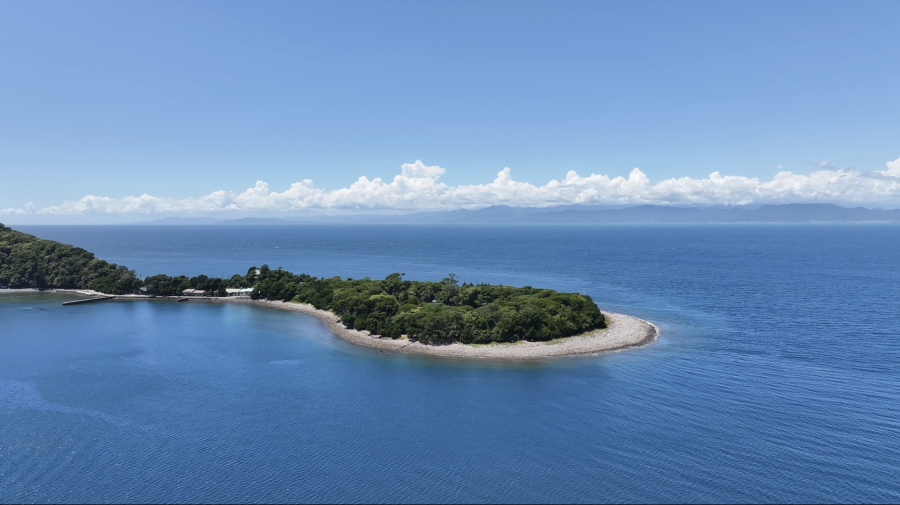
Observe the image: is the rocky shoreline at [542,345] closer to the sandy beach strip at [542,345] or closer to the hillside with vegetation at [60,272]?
the sandy beach strip at [542,345]

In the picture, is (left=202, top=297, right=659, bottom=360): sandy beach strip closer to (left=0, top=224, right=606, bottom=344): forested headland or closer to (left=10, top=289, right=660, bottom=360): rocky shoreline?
(left=10, top=289, right=660, bottom=360): rocky shoreline

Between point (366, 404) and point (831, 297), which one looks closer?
point (366, 404)

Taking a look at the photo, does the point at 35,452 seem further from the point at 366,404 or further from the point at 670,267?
the point at 670,267

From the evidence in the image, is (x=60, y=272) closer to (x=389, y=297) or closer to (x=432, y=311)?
(x=389, y=297)

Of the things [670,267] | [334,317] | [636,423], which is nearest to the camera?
[636,423]

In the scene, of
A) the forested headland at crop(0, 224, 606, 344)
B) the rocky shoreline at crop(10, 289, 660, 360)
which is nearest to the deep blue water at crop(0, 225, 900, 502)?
the rocky shoreline at crop(10, 289, 660, 360)

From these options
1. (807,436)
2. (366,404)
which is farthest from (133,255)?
(807,436)

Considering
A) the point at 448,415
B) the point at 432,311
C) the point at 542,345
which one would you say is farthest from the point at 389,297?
the point at 448,415
